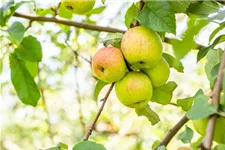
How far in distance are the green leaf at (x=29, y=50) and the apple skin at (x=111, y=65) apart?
1.60ft

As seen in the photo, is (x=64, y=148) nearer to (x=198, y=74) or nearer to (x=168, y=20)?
(x=168, y=20)

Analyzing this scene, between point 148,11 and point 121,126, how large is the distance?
2.15 m

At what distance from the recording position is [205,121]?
87cm

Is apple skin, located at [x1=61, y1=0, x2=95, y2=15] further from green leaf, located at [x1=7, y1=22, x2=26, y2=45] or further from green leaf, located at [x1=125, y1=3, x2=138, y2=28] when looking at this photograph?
green leaf, located at [x1=7, y1=22, x2=26, y2=45]

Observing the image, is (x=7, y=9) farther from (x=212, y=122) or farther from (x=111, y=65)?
(x=212, y=122)

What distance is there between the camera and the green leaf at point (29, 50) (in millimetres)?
1466

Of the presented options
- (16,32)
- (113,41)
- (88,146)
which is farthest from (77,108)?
(88,146)

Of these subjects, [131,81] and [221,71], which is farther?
[131,81]

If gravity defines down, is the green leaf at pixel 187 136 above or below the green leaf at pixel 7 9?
above

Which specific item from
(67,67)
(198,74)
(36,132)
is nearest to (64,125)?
(36,132)

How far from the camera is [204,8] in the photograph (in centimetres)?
104

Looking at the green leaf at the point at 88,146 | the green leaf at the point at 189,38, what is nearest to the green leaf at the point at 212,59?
the green leaf at the point at 189,38

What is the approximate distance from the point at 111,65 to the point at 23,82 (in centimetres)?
62

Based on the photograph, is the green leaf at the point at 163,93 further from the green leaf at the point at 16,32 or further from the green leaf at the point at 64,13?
the green leaf at the point at 64,13
